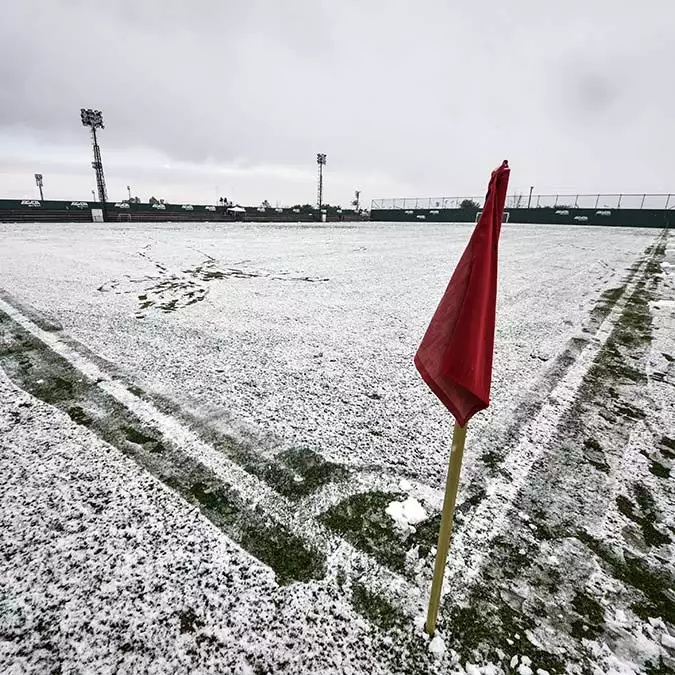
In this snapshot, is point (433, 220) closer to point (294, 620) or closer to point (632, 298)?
point (632, 298)

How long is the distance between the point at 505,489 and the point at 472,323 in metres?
1.33

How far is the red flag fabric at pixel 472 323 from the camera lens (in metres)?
0.96

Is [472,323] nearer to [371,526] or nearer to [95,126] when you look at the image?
[371,526]

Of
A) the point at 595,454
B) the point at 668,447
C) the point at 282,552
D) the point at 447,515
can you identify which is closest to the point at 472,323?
the point at 447,515

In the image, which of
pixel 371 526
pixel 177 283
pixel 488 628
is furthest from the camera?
pixel 177 283

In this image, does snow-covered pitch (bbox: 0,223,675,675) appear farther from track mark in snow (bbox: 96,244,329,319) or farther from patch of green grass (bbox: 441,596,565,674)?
track mark in snow (bbox: 96,244,329,319)

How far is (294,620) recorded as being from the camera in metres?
1.25

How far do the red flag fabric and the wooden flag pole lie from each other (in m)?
0.06

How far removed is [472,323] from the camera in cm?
96

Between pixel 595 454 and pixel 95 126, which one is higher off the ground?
pixel 95 126

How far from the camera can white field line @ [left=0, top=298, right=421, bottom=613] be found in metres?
1.39

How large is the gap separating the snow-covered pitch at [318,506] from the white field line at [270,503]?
0.01 metres

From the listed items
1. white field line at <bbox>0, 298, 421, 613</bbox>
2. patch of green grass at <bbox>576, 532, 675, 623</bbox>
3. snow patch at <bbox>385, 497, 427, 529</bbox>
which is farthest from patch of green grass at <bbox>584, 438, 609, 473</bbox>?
white field line at <bbox>0, 298, 421, 613</bbox>

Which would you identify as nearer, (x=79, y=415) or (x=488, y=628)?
(x=488, y=628)
